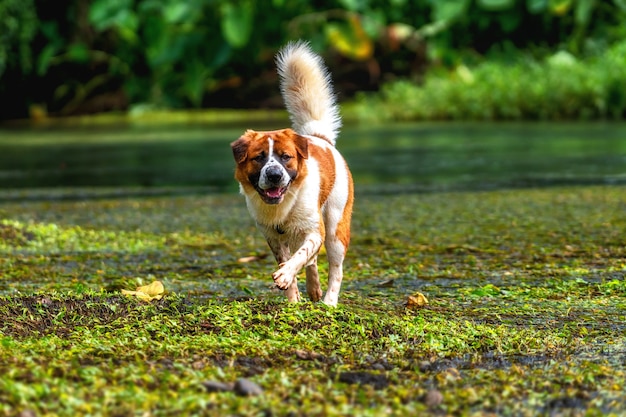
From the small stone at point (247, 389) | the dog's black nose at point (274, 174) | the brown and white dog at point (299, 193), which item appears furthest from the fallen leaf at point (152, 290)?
the small stone at point (247, 389)

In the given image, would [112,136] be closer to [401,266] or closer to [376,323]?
[401,266]

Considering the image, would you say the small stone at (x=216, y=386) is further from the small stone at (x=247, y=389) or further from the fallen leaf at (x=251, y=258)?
the fallen leaf at (x=251, y=258)

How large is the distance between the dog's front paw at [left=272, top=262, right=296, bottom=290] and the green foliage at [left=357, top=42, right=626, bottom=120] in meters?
16.2

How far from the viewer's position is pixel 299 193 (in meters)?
4.95

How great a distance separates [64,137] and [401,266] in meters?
15.2

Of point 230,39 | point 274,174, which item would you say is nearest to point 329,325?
point 274,174

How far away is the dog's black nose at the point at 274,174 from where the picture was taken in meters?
4.71

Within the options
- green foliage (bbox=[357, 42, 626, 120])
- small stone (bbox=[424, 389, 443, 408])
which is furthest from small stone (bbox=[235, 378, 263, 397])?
green foliage (bbox=[357, 42, 626, 120])

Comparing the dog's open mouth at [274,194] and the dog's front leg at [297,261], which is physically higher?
the dog's open mouth at [274,194]

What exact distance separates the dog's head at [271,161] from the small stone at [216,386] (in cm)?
147

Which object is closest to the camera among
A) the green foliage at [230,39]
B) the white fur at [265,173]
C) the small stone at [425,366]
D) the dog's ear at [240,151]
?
the small stone at [425,366]

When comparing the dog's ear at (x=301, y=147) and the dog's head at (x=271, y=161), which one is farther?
the dog's ear at (x=301, y=147)

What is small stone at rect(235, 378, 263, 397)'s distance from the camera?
3328mm

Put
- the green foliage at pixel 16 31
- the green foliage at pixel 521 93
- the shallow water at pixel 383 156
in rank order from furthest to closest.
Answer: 1. the green foliage at pixel 16 31
2. the green foliage at pixel 521 93
3. the shallow water at pixel 383 156
